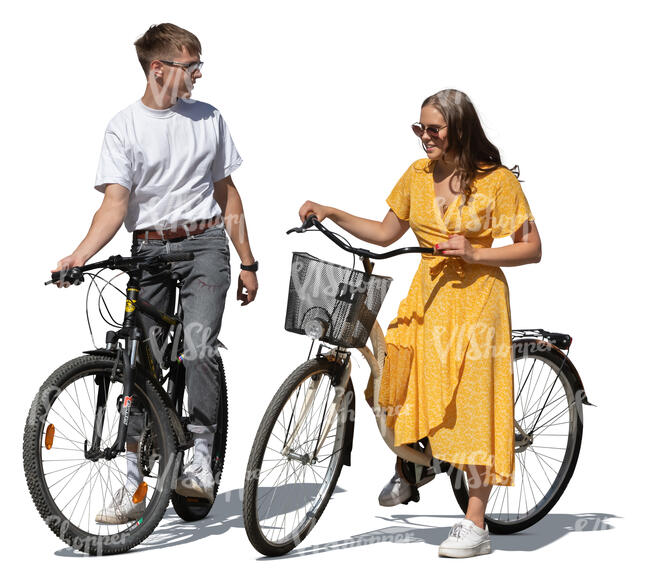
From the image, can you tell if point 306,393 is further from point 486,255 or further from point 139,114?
point 139,114

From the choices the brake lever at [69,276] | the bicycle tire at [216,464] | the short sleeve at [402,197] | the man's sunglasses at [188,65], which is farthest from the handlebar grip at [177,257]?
the short sleeve at [402,197]

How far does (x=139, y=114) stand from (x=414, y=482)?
8.10 ft

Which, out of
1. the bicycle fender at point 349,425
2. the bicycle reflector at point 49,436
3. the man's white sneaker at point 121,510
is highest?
the bicycle fender at point 349,425

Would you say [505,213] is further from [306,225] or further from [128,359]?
[128,359]

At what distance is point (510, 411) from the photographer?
7.30 meters

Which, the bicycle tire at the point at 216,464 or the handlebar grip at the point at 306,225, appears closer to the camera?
the handlebar grip at the point at 306,225

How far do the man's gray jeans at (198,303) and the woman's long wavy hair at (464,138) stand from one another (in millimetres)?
1369

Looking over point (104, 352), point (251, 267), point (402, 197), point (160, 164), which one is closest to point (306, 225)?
point (402, 197)

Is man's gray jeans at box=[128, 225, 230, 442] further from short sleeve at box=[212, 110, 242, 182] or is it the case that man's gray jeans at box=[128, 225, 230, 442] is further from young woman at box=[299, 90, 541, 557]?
young woman at box=[299, 90, 541, 557]

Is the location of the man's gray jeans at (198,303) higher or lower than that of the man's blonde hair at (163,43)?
lower

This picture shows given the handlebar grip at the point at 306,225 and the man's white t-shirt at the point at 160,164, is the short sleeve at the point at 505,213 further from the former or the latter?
the man's white t-shirt at the point at 160,164

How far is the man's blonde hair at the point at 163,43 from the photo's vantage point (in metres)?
7.52

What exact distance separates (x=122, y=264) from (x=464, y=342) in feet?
5.82

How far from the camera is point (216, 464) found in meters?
8.09
